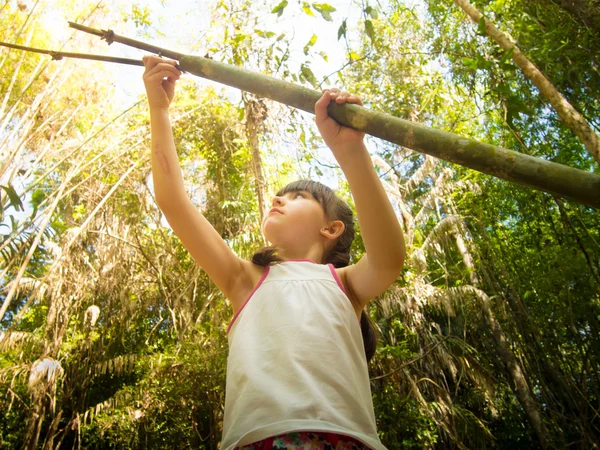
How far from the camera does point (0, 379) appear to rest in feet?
16.5

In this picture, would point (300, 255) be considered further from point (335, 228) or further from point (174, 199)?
point (174, 199)

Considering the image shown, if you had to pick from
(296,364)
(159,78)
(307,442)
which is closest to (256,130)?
(159,78)

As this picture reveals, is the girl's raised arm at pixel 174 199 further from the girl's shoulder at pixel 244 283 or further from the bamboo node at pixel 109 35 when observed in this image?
the bamboo node at pixel 109 35

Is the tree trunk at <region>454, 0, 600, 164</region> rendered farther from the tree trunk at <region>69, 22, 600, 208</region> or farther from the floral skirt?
the floral skirt

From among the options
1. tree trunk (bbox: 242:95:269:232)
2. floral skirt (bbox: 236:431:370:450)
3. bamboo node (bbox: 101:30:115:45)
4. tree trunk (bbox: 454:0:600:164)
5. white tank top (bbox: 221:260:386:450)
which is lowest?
floral skirt (bbox: 236:431:370:450)

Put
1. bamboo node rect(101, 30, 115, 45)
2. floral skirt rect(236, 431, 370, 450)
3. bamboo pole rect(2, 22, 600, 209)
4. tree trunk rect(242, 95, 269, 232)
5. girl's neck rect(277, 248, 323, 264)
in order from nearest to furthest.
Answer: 1. bamboo pole rect(2, 22, 600, 209)
2. floral skirt rect(236, 431, 370, 450)
3. bamboo node rect(101, 30, 115, 45)
4. girl's neck rect(277, 248, 323, 264)
5. tree trunk rect(242, 95, 269, 232)

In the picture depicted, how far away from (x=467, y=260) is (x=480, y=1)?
153 inches

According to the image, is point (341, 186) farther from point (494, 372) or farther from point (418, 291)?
point (494, 372)

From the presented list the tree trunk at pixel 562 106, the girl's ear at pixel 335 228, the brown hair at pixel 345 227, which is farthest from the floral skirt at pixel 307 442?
the tree trunk at pixel 562 106

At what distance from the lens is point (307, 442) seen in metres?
0.76

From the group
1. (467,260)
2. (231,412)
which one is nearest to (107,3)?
(231,412)

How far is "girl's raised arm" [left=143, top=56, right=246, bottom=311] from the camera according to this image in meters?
1.10

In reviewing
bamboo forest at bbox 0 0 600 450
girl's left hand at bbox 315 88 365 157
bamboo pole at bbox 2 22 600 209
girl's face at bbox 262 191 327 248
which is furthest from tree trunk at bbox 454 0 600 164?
bamboo pole at bbox 2 22 600 209

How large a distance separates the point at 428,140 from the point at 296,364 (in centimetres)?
51
